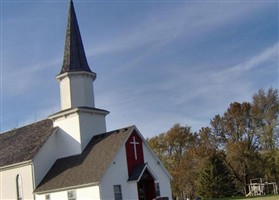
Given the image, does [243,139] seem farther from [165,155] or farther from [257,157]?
[165,155]

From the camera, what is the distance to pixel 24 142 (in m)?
44.7

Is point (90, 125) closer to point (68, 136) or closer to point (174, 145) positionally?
point (68, 136)

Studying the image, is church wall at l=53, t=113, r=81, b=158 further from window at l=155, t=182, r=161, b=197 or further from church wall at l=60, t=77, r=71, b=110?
window at l=155, t=182, r=161, b=197

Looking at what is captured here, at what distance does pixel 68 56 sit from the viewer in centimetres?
4438

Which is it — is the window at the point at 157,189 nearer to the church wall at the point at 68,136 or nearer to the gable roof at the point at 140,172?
the gable roof at the point at 140,172

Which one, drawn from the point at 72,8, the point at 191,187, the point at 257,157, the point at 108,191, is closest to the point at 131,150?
the point at 108,191

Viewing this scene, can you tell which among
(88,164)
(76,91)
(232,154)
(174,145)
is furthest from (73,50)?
(174,145)

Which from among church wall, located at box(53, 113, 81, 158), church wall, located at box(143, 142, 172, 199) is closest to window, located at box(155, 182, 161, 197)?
church wall, located at box(143, 142, 172, 199)

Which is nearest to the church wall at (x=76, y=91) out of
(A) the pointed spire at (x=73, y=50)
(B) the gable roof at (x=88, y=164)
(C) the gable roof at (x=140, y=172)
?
(A) the pointed spire at (x=73, y=50)

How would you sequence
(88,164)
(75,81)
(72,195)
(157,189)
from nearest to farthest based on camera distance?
(72,195) < (88,164) < (157,189) < (75,81)

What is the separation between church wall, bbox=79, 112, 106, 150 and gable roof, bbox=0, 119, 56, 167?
359cm

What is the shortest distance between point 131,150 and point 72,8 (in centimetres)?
1738

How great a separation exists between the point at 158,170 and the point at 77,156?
715 cm

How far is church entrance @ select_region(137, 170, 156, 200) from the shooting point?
37906mm
